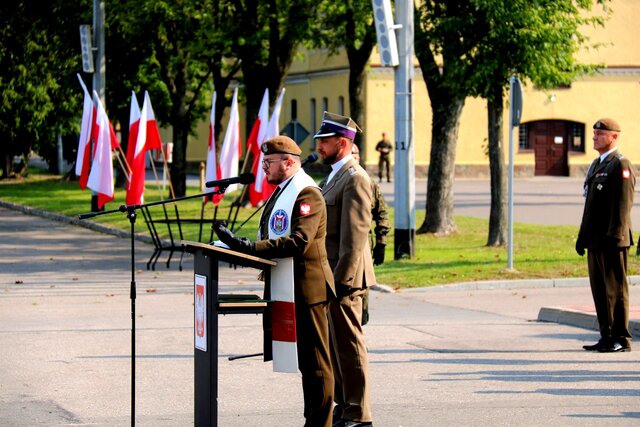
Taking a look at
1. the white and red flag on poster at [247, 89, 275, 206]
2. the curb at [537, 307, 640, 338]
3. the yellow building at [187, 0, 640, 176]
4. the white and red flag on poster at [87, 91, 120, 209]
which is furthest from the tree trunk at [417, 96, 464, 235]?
the yellow building at [187, 0, 640, 176]

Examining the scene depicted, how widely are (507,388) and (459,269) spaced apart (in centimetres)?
884

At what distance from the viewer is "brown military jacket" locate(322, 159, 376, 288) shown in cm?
814

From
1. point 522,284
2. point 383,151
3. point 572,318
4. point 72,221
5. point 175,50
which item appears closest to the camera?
point 572,318

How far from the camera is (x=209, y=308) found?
690cm

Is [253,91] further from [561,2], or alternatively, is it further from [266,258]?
[266,258]

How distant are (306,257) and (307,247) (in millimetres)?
85

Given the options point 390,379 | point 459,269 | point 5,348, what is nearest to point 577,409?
point 390,379

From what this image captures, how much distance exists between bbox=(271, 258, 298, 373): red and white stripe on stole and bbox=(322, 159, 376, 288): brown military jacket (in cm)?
96

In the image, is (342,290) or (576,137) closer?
(342,290)

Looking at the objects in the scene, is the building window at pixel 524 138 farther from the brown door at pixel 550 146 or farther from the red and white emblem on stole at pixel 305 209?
the red and white emblem on stole at pixel 305 209

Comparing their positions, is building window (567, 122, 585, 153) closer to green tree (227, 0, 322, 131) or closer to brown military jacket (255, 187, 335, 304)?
green tree (227, 0, 322, 131)

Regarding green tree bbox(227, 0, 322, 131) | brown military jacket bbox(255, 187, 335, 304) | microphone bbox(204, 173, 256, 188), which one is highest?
green tree bbox(227, 0, 322, 131)

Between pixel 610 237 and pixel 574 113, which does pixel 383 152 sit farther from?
pixel 610 237

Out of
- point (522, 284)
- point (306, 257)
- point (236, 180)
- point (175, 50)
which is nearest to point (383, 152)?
point (175, 50)
